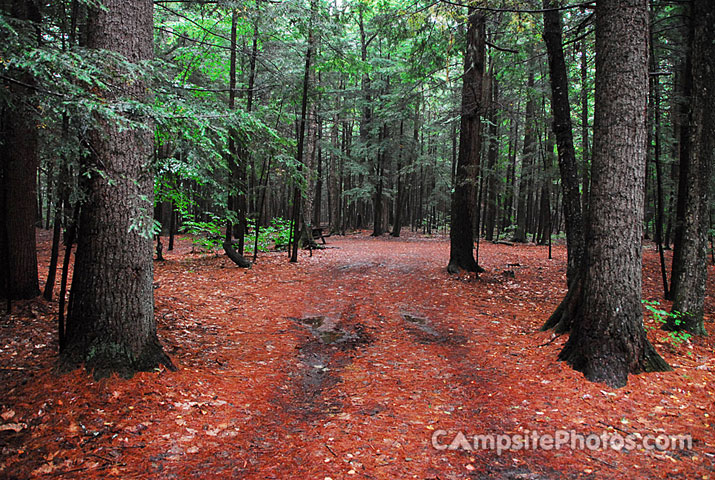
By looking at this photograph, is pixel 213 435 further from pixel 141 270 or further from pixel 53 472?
pixel 141 270

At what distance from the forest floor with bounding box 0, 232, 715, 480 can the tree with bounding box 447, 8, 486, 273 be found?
408cm

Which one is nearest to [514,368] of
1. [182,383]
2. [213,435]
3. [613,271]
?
[613,271]

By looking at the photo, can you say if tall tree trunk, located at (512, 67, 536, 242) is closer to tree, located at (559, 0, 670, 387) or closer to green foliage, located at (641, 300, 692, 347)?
green foliage, located at (641, 300, 692, 347)

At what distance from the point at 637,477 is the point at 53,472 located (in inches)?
174

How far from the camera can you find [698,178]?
5.96 m

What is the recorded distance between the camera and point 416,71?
1199cm

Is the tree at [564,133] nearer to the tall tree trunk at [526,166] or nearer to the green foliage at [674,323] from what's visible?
the green foliage at [674,323]

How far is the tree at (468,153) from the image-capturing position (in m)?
11.0

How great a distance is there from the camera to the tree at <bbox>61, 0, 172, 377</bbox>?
13.4 feet

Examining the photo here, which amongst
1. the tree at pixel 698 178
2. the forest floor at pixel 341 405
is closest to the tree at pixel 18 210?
the forest floor at pixel 341 405

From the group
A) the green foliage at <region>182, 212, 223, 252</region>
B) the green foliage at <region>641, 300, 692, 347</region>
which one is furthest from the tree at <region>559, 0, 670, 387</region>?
the green foliage at <region>182, 212, 223, 252</region>

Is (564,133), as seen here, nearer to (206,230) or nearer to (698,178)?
(698,178)

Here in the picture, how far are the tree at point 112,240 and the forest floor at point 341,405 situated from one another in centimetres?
32

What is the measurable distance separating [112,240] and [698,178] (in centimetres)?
830
